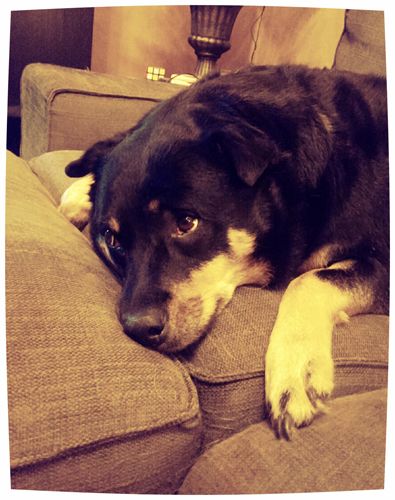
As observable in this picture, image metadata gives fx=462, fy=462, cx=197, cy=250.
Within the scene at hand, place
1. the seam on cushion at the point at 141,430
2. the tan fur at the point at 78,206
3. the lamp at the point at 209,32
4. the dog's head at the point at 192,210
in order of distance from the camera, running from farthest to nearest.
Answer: the tan fur at the point at 78,206
the lamp at the point at 209,32
the dog's head at the point at 192,210
the seam on cushion at the point at 141,430

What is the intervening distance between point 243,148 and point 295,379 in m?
0.40

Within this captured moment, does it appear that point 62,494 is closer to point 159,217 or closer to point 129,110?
point 159,217

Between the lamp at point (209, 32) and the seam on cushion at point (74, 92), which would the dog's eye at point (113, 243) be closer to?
the lamp at point (209, 32)

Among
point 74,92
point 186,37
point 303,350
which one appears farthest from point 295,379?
point 74,92

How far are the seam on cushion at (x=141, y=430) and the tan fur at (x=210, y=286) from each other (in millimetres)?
61

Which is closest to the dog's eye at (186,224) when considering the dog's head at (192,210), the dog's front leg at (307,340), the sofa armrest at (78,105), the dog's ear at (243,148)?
the dog's head at (192,210)

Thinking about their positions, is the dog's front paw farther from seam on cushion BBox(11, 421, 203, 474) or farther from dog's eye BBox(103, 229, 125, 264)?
dog's eye BBox(103, 229, 125, 264)

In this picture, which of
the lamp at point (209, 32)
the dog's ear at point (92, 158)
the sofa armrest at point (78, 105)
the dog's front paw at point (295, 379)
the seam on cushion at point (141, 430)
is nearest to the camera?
the seam on cushion at point (141, 430)

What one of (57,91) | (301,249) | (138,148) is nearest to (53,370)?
(138,148)

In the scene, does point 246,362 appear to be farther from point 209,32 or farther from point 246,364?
point 209,32

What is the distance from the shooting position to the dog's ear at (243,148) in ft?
2.67

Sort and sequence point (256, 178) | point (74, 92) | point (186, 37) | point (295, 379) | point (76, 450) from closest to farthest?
1. point (76, 450)
2. point (295, 379)
3. point (256, 178)
4. point (186, 37)
5. point (74, 92)

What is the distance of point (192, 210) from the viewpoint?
2.75 feet

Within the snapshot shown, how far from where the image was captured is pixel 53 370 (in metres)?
0.60
